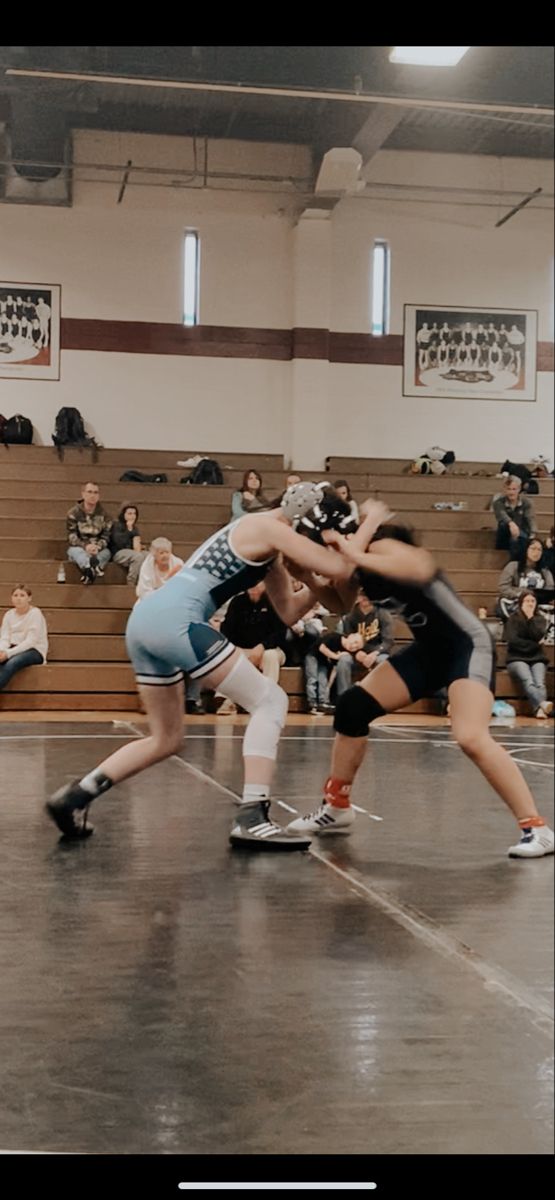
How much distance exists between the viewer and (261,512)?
109 cm

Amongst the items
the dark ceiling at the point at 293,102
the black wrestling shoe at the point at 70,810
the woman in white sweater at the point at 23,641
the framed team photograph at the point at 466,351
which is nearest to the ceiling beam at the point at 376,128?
the dark ceiling at the point at 293,102

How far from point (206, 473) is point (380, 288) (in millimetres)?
239

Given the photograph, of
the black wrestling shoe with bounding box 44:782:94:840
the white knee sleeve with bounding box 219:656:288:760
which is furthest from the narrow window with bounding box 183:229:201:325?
the black wrestling shoe with bounding box 44:782:94:840

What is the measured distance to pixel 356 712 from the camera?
1.34 metres

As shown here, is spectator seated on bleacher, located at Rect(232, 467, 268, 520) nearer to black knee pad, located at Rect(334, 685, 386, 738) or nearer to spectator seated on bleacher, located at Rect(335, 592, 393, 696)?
spectator seated on bleacher, located at Rect(335, 592, 393, 696)

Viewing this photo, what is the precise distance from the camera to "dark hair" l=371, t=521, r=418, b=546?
1.02 metres

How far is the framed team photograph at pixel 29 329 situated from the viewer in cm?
113

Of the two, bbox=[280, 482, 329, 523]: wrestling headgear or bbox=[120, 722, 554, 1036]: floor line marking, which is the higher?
bbox=[280, 482, 329, 523]: wrestling headgear

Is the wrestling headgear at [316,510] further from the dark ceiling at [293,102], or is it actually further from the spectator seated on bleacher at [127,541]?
the dark ceiling at [293,102]

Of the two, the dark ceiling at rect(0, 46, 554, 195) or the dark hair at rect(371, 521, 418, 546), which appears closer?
the dark hair at rect(371, 521, 418, 546)

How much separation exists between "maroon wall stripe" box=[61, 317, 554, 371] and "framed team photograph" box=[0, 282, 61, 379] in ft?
0.10

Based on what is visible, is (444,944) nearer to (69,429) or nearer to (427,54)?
(69,429)

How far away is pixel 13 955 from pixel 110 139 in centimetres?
93

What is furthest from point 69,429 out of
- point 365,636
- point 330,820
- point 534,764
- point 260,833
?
point 260,833
